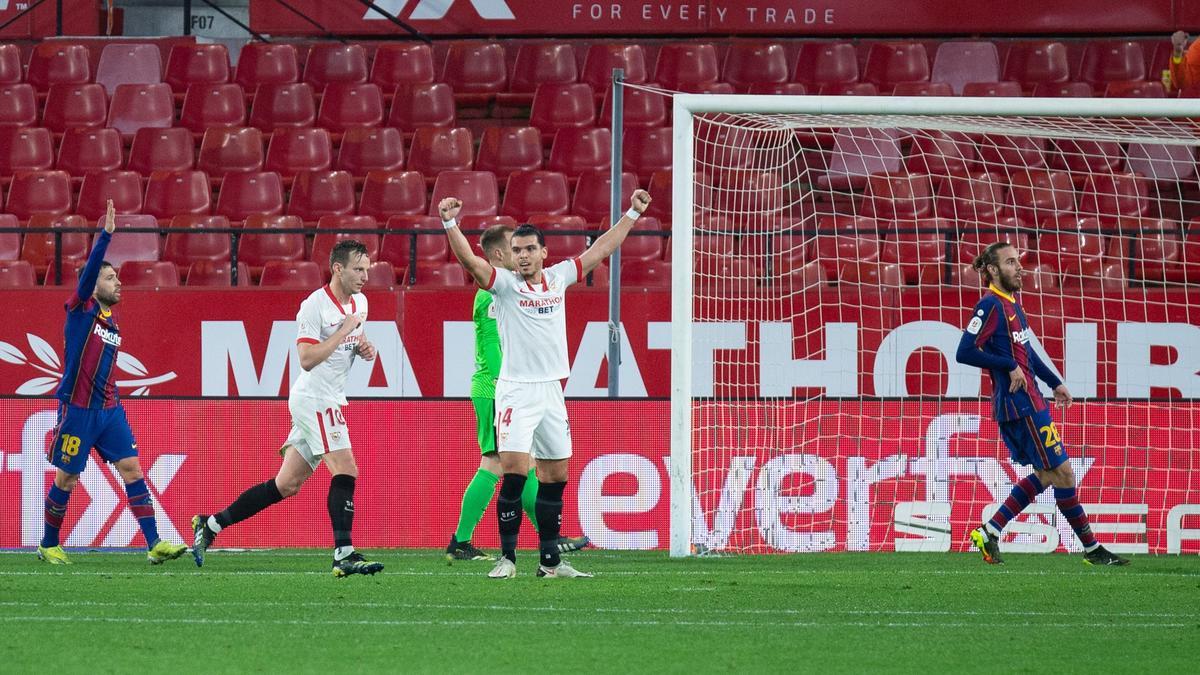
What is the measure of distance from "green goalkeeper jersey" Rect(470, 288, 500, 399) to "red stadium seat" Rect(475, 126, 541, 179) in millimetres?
6094

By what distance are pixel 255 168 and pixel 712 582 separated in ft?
28.2

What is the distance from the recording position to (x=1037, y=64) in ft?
Result: 54.1

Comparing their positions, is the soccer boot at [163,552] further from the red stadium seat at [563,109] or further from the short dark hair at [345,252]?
the red stadium seat at [563,109]

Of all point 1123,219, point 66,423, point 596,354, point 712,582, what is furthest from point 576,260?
point 1123,219

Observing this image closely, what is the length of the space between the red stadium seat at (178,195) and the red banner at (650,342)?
78.6 inches

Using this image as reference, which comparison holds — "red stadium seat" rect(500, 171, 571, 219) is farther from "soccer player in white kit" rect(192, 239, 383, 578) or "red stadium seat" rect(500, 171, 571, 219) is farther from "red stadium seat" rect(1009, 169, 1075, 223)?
"soccer player in white kit" rect(192, 239, 383, 578)

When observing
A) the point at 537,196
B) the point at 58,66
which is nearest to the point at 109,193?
the point at 58,66

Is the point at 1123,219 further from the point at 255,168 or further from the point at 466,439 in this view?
the point at 255,168

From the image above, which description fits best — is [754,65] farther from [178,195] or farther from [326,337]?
[326,337]

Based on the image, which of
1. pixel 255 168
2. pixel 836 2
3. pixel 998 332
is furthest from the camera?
pixel 836 2

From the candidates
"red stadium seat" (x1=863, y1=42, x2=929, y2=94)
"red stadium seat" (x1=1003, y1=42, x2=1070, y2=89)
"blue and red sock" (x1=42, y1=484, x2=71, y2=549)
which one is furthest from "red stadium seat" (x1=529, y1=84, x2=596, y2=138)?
"blue and red sock" (x1=42, y1=484, x2=71, y2=549)

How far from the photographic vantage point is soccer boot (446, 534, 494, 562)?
9438 mm

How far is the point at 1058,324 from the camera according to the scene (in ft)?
41.6

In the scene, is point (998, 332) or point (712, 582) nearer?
point (712, 582)
